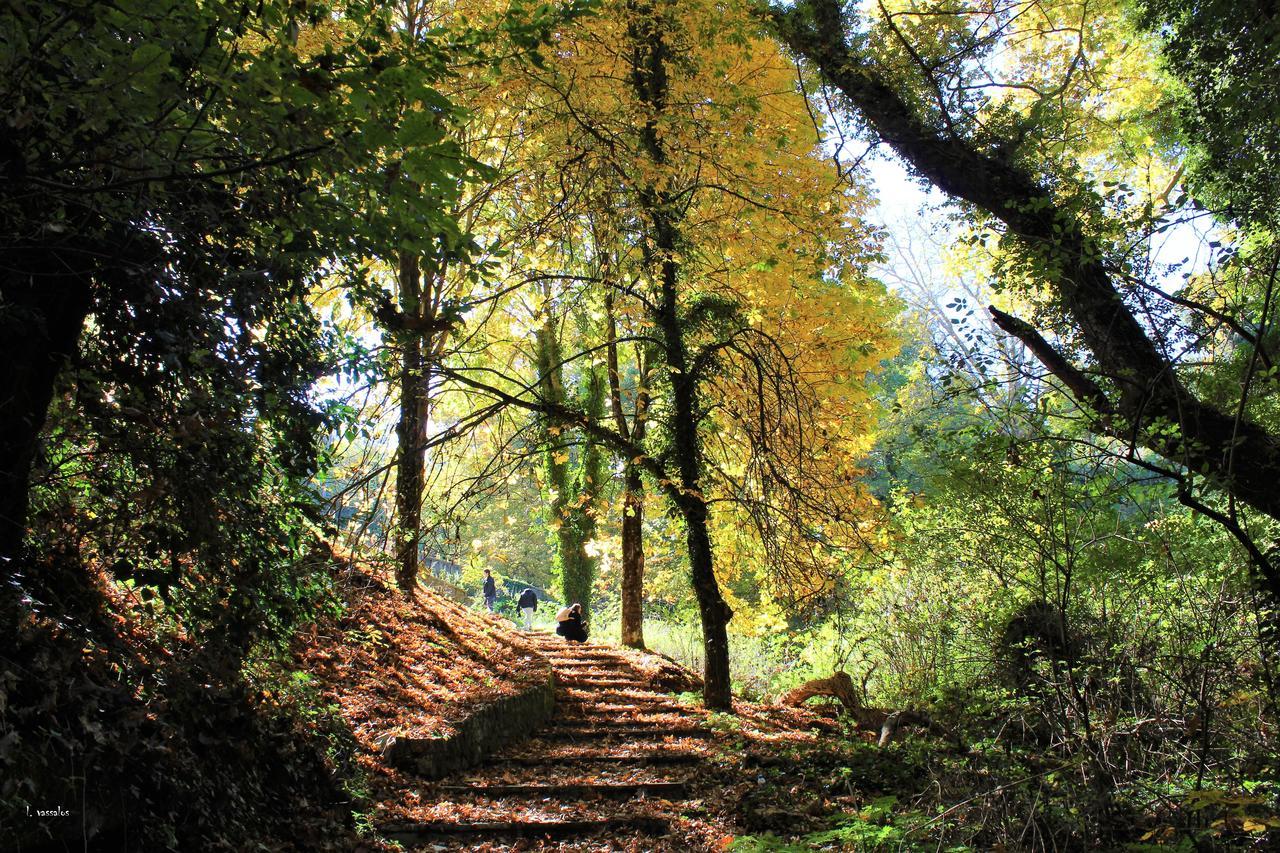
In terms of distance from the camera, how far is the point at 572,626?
15.2m

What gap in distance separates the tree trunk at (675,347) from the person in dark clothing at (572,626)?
239 inches

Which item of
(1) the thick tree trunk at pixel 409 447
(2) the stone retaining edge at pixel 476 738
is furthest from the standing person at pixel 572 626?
(1) the thick tree trunk at pixel 409 447

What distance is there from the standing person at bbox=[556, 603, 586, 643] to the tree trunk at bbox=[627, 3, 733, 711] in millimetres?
6063

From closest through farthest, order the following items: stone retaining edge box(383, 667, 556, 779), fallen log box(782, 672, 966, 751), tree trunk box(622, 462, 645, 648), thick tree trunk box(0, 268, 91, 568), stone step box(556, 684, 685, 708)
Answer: thick tree trunk box(0, 268, 91, 568)
stone retaining edge box(383, 667, 556, 779)
fallen log box(782, 672, 966, 751)
stone step box(556, 684, 685, 708)
tree trunk box(622, 462, 645, 648)

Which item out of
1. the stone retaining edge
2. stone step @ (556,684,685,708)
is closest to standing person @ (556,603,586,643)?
stone step @ (556,684,685,708)

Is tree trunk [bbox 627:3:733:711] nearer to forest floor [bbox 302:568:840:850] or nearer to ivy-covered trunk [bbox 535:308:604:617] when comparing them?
forest floor [bbox 302:568:840:850]

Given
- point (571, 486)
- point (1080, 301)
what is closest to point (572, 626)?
point (571, 486)

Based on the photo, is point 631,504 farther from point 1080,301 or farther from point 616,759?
point 1080,301

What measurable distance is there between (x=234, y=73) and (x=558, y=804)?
5.05 meters

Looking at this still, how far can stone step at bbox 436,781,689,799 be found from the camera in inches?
232

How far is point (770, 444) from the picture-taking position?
791 cm

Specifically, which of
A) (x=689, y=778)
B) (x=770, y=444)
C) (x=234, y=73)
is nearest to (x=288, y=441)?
(x=234, y=73)

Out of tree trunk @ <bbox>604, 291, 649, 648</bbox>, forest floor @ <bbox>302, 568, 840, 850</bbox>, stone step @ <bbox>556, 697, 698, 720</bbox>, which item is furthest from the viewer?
tree trunk @ <bbox>604, 291, 649, 648</bbox>

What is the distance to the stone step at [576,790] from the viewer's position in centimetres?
590
